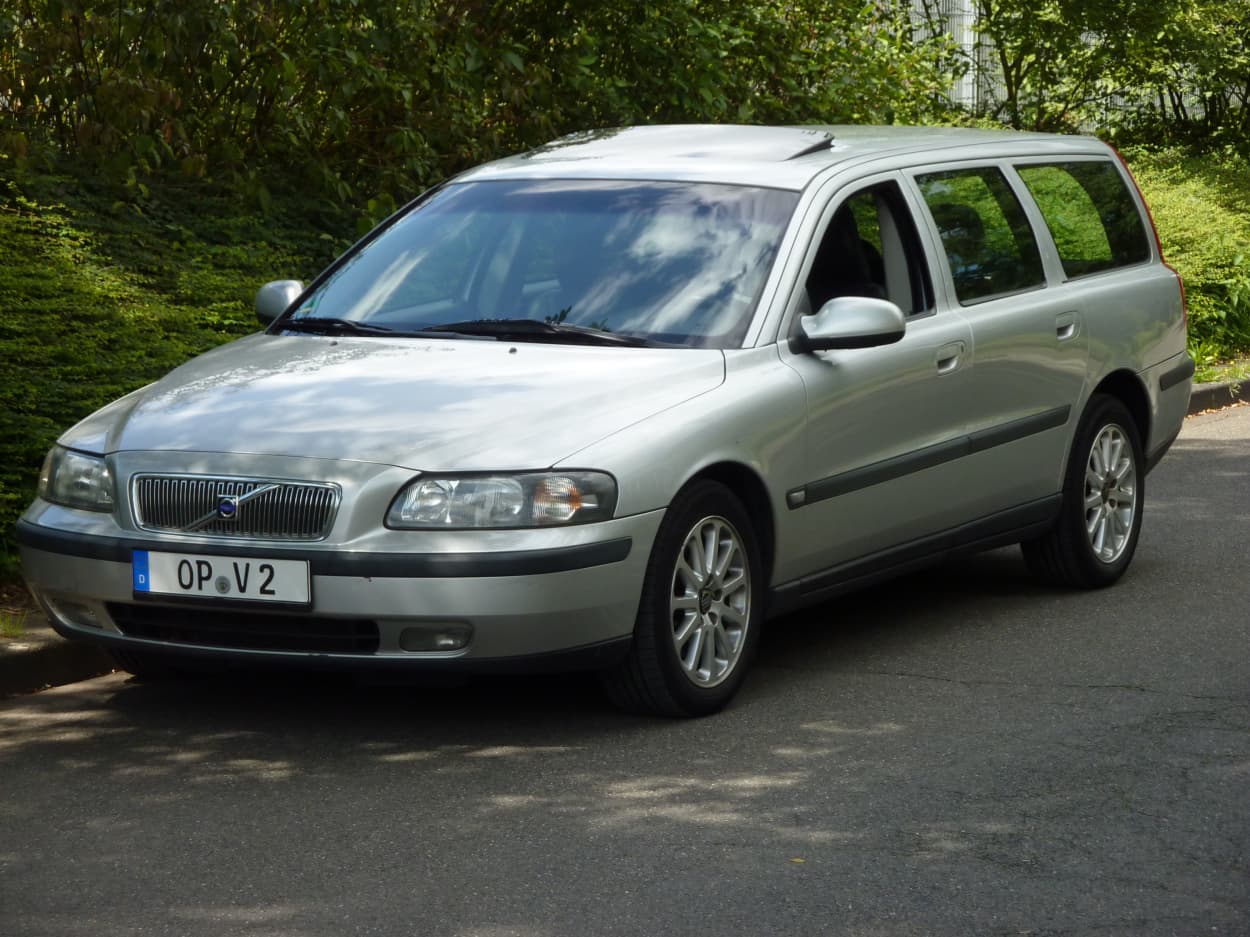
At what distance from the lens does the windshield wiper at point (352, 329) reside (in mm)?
A: 6453

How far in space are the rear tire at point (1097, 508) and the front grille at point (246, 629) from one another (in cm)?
327

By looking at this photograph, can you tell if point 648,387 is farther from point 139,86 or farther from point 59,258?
point 139,86

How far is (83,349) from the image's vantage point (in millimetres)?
8461

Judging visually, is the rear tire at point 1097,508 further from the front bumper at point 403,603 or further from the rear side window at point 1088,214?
the front bumper at point 403,603

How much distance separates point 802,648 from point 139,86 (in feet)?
16.7

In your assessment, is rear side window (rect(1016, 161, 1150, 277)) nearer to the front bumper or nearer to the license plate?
the front bumper

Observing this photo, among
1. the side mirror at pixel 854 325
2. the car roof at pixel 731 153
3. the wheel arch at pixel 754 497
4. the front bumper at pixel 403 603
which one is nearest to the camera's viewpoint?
the front bumper at pixel 403 603

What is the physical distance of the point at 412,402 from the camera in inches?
227

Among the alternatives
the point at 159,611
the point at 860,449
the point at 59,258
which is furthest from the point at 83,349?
the point at 860,449

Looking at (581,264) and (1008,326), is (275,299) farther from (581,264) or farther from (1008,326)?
(1008,326)

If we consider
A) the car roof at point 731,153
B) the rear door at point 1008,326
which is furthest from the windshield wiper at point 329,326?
the rear door at point 1008,326

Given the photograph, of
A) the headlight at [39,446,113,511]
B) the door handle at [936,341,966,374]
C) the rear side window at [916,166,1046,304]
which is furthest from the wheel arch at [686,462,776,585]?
the headlight at [39,446,113,511]

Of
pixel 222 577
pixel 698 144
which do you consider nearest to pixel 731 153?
pixel 698 144

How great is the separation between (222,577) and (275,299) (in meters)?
1.74
